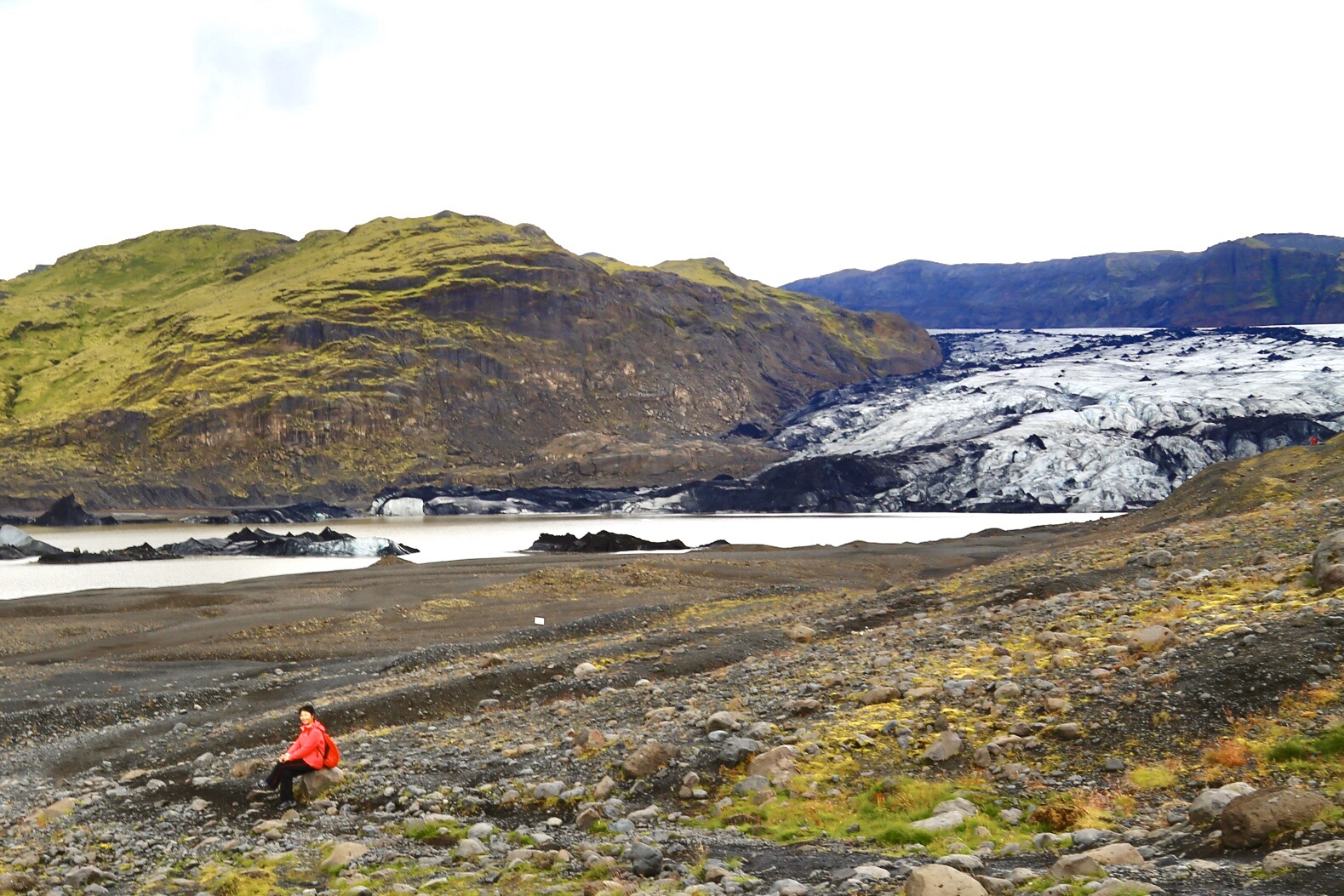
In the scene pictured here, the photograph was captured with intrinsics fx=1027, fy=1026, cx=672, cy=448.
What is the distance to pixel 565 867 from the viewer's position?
30.0ft

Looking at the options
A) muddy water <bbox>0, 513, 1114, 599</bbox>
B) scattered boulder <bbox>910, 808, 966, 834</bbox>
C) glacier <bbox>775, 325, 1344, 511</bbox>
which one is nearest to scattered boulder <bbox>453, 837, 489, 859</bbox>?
scattered boulder <bbox>910, 808, 966, 834</bbox>

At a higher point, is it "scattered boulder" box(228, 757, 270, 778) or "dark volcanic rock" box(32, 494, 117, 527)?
"scattered boulder" box(228, 757, 270, 778)

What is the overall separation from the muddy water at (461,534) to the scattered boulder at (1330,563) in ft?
163

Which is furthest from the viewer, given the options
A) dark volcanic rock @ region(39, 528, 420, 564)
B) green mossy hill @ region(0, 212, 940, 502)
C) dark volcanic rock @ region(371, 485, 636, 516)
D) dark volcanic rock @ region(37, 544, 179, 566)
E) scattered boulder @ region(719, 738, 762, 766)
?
green mossy hill @ region(0, 212, 940, 502)

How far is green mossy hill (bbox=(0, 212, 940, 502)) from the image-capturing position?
146 meters

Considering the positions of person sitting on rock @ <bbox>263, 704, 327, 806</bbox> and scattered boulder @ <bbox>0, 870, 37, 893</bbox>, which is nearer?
scattered boulder @ <bbox>0, 870, 37, 893</bbox>

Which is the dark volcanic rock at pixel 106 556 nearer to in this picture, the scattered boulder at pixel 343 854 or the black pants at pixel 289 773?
the black pants at pixel 289 773

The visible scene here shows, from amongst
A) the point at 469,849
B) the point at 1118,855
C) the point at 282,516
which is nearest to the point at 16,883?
the point at 469,849

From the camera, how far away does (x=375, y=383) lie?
528 feet

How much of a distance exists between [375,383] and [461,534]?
76976 millimetres

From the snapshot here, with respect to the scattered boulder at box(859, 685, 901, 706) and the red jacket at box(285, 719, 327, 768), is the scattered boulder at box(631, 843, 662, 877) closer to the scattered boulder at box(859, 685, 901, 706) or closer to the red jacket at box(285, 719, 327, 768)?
the scattered boulder at box(859, 685, 901, 706)

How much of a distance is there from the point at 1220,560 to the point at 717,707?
9938mm

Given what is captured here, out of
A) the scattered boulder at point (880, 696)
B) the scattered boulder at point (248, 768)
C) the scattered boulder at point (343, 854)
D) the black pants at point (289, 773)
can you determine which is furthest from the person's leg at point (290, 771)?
the scattered boulder at point (880, 696)

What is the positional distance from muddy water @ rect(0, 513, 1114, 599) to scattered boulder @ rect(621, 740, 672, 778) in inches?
1751
